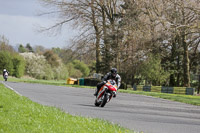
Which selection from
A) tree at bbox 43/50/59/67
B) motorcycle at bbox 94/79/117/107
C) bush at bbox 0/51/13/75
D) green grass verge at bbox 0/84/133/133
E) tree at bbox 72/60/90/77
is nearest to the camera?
green grass verge at bbox 0/84/133/133

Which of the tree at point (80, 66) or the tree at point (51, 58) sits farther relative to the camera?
the tree at point (80, 66)

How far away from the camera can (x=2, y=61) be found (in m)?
79.2

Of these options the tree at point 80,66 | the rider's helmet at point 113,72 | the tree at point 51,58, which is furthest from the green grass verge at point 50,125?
the tree at point 80,66

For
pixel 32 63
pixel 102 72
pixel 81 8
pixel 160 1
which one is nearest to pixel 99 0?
pixel 81 8

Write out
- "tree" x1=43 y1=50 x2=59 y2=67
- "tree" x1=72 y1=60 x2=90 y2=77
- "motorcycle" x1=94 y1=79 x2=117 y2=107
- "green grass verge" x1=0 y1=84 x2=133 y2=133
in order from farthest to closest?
"tree" x1=72 y1=60 x2=90 y2=77, "tree" x1=43 y1=50 x2=59 y2=67, "motorcycle" x1=94 y1=79 x2=117 y2=107, "green grass verge" x1=0 y1=84 x2=133 y2=133

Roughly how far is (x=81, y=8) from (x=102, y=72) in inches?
401

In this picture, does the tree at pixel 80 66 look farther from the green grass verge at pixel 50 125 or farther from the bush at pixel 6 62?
the green grass verge at pixel 50 125

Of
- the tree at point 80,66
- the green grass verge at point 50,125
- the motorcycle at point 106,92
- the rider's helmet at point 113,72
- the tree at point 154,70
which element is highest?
the tree at point 80,66

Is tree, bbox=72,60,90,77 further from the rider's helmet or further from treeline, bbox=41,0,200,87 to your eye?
the rider's helmet

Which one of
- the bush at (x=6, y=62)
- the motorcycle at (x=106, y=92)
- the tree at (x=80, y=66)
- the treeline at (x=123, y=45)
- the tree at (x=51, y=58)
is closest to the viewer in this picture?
the motorcycle at (x=106, y=92)

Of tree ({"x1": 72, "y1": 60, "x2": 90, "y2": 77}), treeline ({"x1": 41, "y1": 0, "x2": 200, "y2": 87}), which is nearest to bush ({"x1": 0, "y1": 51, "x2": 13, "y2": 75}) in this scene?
treeline ({"x1": 41, "y1": 0, "x2": 200, "y2": 87})

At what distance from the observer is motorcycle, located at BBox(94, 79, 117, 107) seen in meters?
14.7

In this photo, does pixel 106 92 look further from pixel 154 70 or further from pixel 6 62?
pixel 6 62

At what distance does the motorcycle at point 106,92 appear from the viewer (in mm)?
14695
